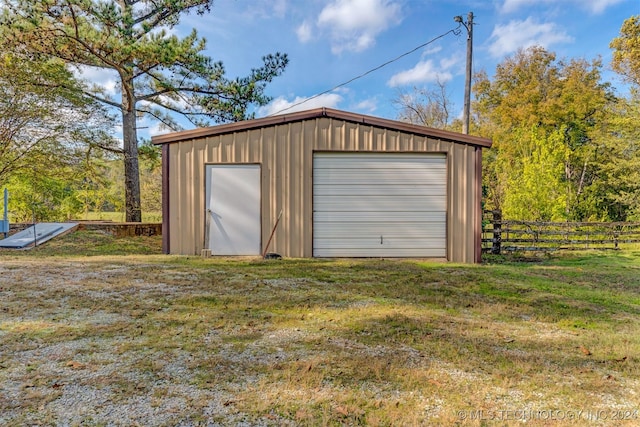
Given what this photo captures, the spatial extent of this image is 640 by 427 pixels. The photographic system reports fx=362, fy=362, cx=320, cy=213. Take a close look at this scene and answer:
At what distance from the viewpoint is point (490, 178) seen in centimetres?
1753

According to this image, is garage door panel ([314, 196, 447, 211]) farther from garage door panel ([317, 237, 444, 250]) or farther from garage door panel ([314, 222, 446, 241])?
garage door panel ([317, 237, 444, 250])

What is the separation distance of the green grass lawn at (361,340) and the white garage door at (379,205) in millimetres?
1656

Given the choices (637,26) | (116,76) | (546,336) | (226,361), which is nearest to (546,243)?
(546,336)

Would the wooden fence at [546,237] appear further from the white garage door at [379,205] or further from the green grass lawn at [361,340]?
the green grass lawn at [361,340]

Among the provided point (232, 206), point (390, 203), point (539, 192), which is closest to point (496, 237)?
point (390, 203)

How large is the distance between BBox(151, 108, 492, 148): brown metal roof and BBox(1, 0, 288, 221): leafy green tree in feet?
11.3

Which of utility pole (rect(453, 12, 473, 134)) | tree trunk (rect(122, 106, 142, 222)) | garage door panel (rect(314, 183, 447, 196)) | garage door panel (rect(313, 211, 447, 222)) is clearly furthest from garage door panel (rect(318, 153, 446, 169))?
tree trunk (rect(122, 106, 142, 222))

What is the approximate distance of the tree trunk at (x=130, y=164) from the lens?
1105 centimetres

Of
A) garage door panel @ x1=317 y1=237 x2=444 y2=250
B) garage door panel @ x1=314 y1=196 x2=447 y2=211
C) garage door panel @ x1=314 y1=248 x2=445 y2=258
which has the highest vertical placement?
garage door panel @ x1=314 y1=196 x2=447 y2=211

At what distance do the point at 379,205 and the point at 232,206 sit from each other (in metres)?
2.87

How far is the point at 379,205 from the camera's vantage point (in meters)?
7.13

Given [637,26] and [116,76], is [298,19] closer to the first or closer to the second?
[116,76]

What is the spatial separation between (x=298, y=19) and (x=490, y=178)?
37.4 ft

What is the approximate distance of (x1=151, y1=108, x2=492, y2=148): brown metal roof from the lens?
22.5 ft
